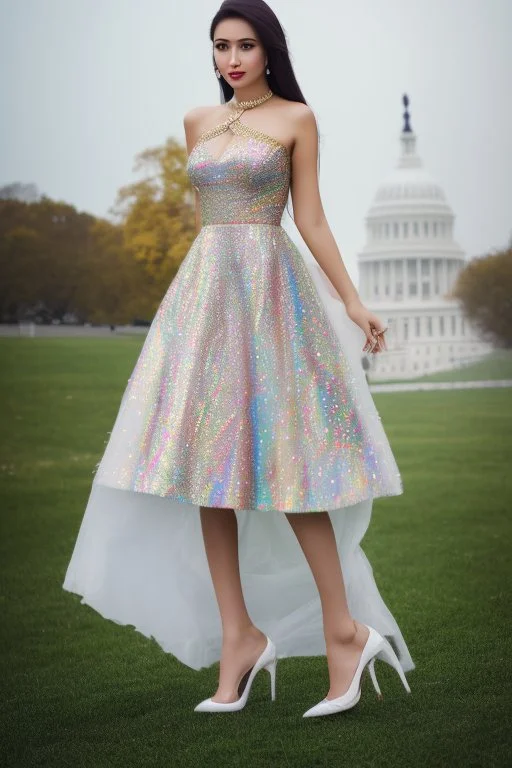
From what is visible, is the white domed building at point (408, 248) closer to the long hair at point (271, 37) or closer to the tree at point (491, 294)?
the tree at point (491, 294)

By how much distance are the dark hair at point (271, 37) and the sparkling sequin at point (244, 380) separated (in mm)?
153

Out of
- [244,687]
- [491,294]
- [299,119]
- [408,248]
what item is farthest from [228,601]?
[408,248]

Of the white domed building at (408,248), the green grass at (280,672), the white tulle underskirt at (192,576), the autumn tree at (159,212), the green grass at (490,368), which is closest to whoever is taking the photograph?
the green grass at (280,672)

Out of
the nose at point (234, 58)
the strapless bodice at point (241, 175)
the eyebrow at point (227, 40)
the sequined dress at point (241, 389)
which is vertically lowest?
the sequined dress at point (241, 389)

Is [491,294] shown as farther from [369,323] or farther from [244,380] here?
[244,380]

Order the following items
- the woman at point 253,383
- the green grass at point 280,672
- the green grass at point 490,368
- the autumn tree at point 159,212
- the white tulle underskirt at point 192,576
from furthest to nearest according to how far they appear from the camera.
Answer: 1. the green grass at point 490,368
2. the autumn tree at point 159,212
3. the white tulle underskirt at point 192,576
4. the woman at point 253,383
5. the green grass at point 280,672

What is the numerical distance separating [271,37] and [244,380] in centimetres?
80

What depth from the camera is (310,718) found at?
2.83m

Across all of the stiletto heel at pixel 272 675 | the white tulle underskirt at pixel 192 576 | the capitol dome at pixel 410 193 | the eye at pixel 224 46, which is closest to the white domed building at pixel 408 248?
the capitol dome at pixel 410 193

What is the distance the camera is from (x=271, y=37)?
2.81 metres

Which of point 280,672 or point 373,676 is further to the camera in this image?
point 280,672

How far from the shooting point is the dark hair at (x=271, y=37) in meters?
2.80

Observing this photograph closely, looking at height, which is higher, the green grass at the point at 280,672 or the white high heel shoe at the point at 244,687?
the white high heel shoe at the point at 244,687

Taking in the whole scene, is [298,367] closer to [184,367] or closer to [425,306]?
[184,367]
